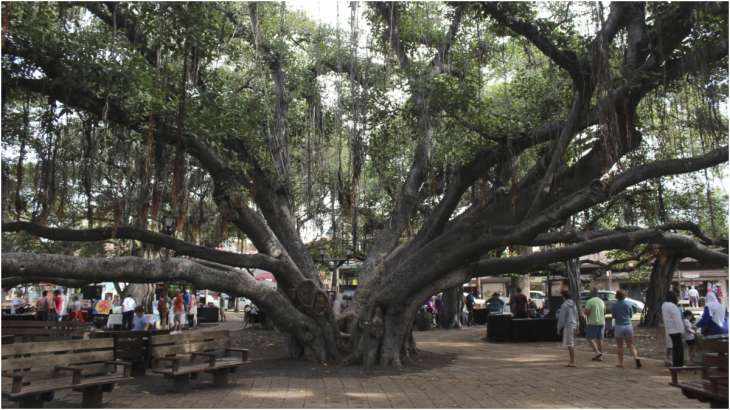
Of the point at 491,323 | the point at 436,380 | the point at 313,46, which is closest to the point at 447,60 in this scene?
the point at 313,46

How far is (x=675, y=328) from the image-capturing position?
933 centimetres

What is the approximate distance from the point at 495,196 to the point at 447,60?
3.31 m

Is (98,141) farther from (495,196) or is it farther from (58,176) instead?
(495,196)

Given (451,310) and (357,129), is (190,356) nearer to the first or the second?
(357,129)

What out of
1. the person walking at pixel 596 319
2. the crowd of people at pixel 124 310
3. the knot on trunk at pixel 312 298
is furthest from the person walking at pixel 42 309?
the person walking at pixel 596 319

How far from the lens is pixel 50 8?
28.0 ft

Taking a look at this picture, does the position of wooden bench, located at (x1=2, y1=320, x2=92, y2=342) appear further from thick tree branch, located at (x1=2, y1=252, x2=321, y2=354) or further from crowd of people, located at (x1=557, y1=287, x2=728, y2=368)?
crowd of people, located at (x1=557, y1=287, x2=728, y2=368)

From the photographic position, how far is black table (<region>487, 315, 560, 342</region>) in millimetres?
16047

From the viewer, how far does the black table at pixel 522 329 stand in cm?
1605

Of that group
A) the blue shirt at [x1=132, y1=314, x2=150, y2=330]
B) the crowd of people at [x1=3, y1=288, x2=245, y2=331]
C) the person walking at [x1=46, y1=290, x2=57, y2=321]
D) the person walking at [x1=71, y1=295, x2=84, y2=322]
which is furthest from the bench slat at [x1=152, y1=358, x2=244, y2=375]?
the person walking at [x1=46, y1=290, x2=57, y2=321]

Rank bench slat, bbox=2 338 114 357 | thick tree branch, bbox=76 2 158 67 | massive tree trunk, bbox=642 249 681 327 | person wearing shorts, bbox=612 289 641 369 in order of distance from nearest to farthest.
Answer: bench slat, bbox=2 338 114 357 → thick tree branch, bbox=76 2 158 67 → person wearing shorts, bbox=612 289 641 369 → massive tree trunk, bbox=642 249 681 327

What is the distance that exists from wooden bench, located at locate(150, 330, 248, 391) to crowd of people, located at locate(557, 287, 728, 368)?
19.7 ft

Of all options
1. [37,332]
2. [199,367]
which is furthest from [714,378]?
[37,332]

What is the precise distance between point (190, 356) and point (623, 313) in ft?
24.3
